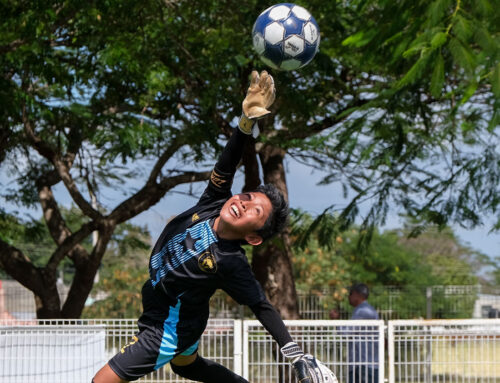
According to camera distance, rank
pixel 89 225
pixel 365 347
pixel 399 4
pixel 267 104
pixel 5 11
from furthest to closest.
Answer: pixel 89 225 → pixel 5 11 → pixel 365 347 → pixel 399 4 → pixel 267 104

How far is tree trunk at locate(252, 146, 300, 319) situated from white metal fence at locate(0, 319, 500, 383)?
6098 mm

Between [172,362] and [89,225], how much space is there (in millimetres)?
9944

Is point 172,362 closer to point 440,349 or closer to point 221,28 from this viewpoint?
point 440,349

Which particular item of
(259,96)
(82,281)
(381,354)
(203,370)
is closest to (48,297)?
(82,281)

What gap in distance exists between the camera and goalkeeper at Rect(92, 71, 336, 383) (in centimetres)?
395

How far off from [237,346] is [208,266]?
3.88 meters

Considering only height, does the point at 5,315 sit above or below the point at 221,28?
below

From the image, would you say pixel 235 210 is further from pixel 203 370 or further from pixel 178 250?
pixel 203 370

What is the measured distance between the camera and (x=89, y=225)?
14.1 metres

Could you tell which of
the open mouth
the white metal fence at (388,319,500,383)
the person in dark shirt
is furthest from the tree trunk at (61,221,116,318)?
the open mouth

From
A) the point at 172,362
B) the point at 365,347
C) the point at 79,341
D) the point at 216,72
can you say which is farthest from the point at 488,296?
the point at 172,362

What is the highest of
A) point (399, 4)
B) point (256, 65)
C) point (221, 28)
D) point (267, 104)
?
point (221, 28)

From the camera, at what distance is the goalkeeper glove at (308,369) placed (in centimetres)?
363

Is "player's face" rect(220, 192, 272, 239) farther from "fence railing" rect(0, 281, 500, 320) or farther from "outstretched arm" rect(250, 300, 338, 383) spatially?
"fence railing" rect(0, 281, 500, 320)
